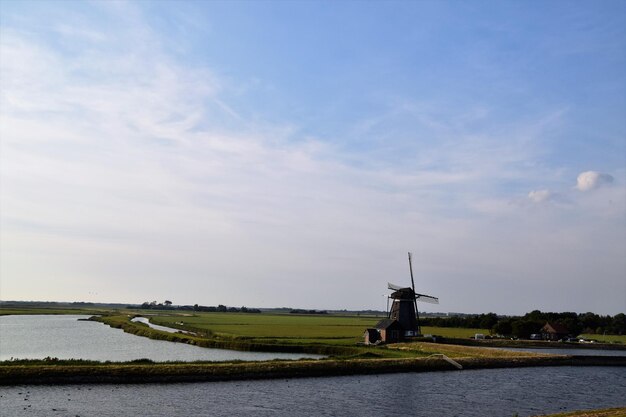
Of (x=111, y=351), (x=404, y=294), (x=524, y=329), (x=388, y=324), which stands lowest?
(x=111, y=351)

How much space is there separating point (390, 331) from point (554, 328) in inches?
1192

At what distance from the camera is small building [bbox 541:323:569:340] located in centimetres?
8250

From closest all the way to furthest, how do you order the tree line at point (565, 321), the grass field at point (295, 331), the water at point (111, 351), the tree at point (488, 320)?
the water at point (111, 351), the grass field at point (295, 331), the tree line at point (565, 321), the tree at point (488, 320)

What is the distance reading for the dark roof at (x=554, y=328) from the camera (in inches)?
3260

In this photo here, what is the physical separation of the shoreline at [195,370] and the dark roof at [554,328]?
137 feet

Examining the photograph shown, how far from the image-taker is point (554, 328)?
273 ft


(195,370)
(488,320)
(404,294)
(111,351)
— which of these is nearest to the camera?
(195,370)

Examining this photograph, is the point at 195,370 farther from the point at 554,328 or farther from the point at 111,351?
the point at 554,328

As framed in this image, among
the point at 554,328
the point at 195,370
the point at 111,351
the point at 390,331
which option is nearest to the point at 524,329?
the point at 554,328

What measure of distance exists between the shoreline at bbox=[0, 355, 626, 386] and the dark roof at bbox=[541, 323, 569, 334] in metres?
41.7

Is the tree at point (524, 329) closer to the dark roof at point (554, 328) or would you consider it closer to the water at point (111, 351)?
the dark roof at point (554, 328)

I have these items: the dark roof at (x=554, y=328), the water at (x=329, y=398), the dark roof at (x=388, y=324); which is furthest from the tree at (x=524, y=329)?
the water at (x=329, y=398)

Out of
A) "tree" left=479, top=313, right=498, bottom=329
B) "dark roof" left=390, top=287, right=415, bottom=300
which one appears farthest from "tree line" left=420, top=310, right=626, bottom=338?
"dark roof" left=390, top=287, right=415, bottom=300

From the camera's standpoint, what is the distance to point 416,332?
7181 centimetres
